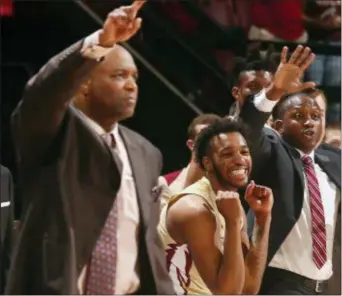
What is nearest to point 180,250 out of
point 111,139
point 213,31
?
point 111,139

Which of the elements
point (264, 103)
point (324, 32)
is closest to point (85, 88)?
point (264, 103)

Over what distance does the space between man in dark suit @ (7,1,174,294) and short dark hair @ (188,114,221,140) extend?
0.82 ft

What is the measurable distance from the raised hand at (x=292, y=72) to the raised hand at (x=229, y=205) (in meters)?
0.39

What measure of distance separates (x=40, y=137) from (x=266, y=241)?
3.02ft

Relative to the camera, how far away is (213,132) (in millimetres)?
2551

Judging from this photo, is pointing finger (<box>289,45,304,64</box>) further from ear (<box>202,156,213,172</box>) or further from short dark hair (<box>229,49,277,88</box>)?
ear (<box>202,156,213,172</box>)

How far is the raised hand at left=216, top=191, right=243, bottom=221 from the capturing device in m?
2.48

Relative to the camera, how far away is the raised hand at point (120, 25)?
88.5 inches

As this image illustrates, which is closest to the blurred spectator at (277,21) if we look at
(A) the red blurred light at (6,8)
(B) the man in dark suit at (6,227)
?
(A) the red blurred light at (6,8)

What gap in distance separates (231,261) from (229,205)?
0.19m

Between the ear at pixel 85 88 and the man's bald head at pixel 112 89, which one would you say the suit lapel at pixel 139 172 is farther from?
the ear at pixel 85 88

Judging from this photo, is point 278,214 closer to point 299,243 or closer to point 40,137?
point 299,243

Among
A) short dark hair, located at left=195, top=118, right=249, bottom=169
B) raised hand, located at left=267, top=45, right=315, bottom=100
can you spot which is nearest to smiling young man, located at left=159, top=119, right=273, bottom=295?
short dark hair, located at left=195, top=118, right=249, bottom=169

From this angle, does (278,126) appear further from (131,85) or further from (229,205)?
(131,85)
